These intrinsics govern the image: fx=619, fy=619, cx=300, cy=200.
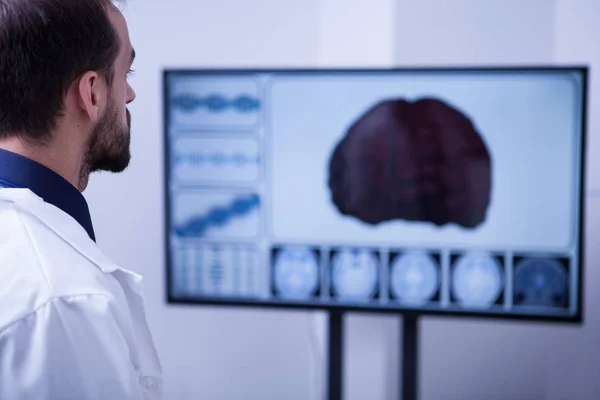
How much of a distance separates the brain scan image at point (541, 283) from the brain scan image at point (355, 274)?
0.39 metres

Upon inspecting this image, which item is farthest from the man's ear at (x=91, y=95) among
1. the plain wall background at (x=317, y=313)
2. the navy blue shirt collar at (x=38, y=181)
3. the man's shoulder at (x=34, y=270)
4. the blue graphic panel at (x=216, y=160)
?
the plain wall background at (x=317, y=313)

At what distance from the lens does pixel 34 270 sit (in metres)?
0.77

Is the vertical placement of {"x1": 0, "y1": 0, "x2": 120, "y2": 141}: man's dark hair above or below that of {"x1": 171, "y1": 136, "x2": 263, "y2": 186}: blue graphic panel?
above

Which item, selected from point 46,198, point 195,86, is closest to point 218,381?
point 195,86

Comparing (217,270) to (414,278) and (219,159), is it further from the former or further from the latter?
(414,278)

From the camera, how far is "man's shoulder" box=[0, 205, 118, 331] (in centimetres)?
75

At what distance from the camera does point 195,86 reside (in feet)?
5.94

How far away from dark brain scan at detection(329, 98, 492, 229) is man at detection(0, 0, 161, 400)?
751 millimetres

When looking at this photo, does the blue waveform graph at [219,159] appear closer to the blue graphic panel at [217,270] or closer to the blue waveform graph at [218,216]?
the blue waveform graph at [218,216]

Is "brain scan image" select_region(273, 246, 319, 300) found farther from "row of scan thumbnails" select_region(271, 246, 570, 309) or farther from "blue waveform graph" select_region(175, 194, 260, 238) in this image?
"blue waveform graph" select_region(175, 194, 260, 238)

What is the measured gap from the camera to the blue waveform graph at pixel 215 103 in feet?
5.88

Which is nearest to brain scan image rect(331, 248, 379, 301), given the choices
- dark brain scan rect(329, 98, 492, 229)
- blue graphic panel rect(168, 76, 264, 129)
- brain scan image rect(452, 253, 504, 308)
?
dark brain scan rect(329, 98, 492, 229)

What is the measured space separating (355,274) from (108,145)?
2.87 feet

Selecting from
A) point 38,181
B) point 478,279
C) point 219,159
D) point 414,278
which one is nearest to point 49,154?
point 38,181
